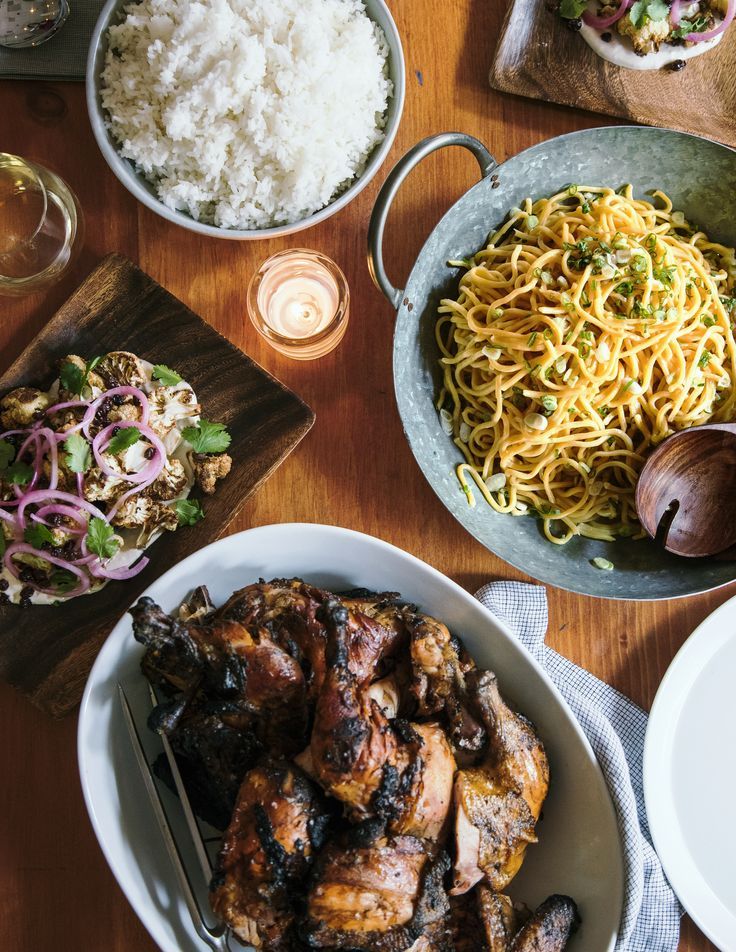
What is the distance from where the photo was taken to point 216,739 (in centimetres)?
141

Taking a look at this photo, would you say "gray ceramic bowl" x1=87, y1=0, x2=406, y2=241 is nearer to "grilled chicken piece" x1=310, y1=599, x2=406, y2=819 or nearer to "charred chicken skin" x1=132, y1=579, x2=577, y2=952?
"charred chicken skin" x1=132, y1=579, x2=577, y2=952

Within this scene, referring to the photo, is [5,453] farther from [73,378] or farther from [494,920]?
[494,920]

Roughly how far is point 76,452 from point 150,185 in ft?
2.02

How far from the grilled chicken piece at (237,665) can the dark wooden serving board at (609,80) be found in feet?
4.62

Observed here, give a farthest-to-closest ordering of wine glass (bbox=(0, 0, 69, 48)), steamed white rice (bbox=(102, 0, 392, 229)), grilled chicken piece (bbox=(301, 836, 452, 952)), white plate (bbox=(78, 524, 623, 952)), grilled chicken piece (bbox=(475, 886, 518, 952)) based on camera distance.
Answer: wine glass (bbox=(0, 0, 69, 48)), steamed white rice (bbox=(102, 0, 392, 229)), white plate (bbox=(78, 524, 623, 952)), grilled chicken piece (bbox=(475, 886, 518, 952)), grilled chicken piece (bbox=(301, 836, 452, 952))

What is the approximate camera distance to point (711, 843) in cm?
182

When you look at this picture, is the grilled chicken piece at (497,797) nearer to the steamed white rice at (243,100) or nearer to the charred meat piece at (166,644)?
the charred meat piece at (166,644)

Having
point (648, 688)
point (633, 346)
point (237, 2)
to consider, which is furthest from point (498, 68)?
point (648, 688)

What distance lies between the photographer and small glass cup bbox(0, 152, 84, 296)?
1801 mm

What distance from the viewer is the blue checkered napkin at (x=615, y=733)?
1577 mm

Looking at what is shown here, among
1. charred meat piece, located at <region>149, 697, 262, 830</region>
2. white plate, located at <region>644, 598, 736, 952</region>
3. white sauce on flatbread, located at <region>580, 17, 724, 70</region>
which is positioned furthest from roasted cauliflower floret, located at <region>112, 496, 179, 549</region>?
white sauce on flatbread, located at <region>580, 17, 724, 70</region>

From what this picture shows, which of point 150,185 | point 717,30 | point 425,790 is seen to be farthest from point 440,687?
point 717,30

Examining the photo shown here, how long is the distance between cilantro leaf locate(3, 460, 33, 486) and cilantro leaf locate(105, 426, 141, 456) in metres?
0.18

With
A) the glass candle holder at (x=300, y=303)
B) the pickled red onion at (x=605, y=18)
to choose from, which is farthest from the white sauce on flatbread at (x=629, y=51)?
the glass candle holder at (x=300, y=303)
